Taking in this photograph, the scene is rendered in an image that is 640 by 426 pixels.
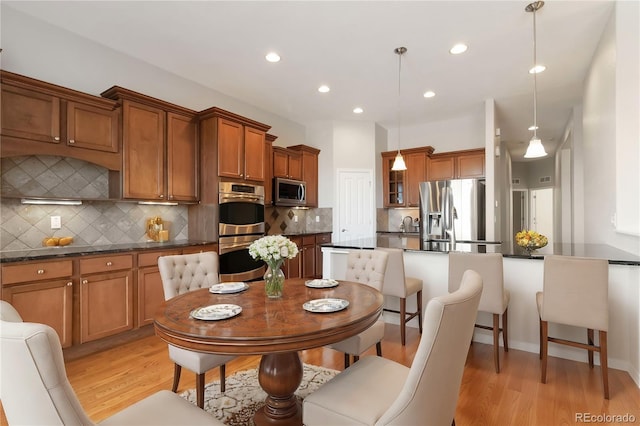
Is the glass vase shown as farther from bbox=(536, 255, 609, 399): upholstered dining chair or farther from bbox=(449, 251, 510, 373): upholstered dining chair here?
bbox=(536, 255, 609, 399): upholstered dining chair

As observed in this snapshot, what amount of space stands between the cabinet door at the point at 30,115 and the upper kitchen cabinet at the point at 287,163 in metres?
2.89

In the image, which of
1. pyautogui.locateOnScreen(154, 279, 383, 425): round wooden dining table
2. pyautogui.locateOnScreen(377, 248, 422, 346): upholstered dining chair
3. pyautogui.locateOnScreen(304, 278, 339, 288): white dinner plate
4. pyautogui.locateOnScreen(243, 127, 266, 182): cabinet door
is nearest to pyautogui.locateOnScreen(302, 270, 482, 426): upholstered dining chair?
pyautogui.locateOnScreen(154, 279, 383, 425): round wooden dining table

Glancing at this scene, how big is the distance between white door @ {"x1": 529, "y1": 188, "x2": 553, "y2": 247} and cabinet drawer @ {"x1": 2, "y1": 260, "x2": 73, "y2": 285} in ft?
35.6

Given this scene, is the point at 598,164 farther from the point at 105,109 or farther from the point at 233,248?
the point at 105,109

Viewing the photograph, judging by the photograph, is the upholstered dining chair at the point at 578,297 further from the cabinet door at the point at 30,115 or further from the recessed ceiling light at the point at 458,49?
the cabinet door at the point at 30,115

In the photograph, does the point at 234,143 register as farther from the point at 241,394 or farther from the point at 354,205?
the point at 241,394

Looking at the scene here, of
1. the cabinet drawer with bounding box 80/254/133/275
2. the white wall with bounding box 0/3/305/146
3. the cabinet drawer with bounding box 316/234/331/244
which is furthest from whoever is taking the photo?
the cabinet drawer with bounding box 316/234/331/244

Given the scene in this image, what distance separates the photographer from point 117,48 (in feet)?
11.0

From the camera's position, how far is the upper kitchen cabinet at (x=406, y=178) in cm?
590

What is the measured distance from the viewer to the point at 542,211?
9289 millimetres

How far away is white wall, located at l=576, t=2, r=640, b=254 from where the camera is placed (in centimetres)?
246

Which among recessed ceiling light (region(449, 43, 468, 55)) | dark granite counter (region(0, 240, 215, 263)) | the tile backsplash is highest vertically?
recessed ceiling light (region(449, 43, 468, 55))

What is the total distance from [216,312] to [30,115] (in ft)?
8.48

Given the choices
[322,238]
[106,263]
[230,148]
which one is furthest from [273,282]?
[322,238]
